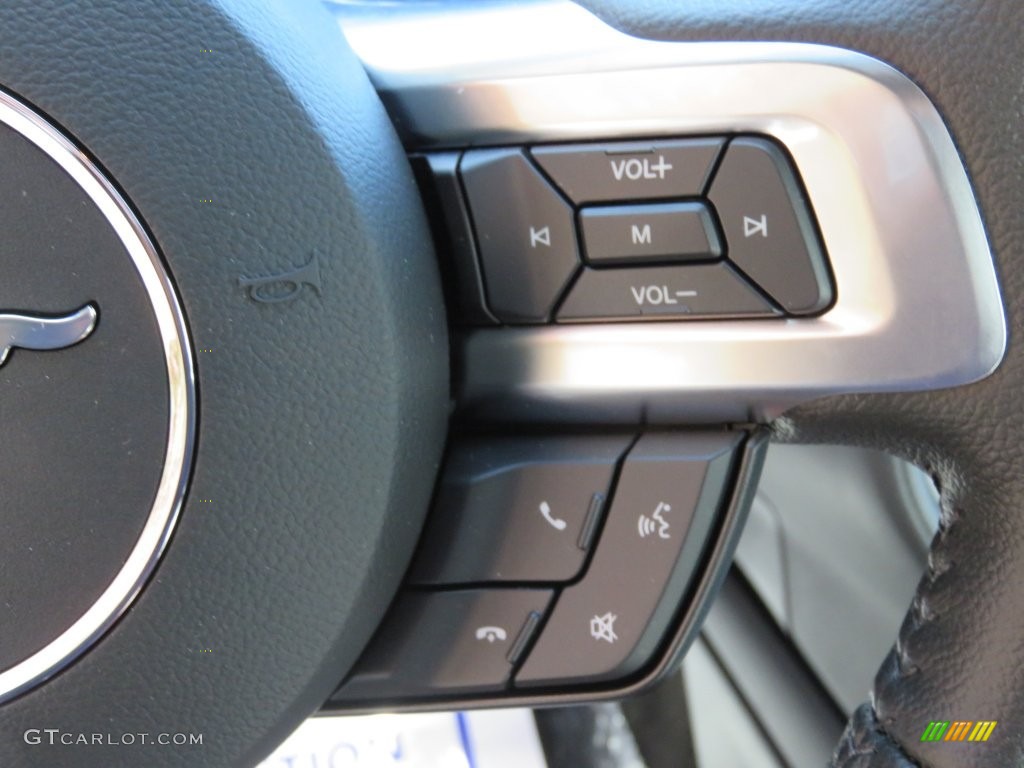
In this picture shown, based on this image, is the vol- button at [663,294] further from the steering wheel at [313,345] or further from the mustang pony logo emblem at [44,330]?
the mustang pony logo emblem at [44,330]

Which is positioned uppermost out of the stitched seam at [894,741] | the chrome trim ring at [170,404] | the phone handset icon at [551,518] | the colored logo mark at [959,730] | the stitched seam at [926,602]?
the chrome trim ring at [170,404]

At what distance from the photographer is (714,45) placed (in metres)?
0.52

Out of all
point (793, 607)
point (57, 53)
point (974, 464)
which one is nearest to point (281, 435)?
point (57, 53)

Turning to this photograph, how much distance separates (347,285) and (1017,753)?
0.42 m

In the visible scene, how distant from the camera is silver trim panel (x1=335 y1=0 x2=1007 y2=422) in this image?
0.50 metres

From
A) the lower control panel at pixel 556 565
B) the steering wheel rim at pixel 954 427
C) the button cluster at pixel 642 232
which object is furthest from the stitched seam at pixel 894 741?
the button cluster at pixel 642 232

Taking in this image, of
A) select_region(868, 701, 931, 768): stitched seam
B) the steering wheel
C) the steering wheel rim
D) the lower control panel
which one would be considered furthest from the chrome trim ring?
select_region(868, 701, 931, 768): stitched seam

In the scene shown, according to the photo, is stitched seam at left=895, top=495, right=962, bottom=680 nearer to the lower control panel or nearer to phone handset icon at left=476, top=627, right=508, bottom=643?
the lower control panel

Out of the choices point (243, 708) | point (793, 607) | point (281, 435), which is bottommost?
point (793, 607)

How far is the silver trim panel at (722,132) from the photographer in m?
0.50

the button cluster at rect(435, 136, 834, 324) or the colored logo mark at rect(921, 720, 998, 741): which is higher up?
the button cluster at rect(435, 136, 834, 324)

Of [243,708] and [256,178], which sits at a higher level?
[256,178]

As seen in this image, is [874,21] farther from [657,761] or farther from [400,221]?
[657,761]
